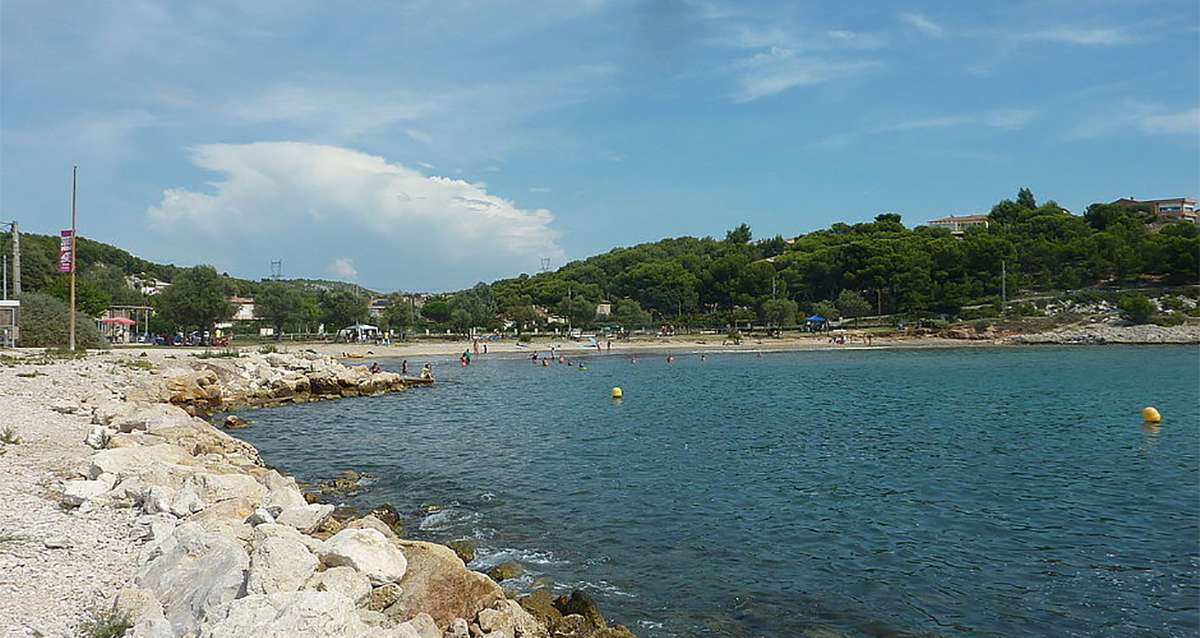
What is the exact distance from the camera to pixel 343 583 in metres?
6.82

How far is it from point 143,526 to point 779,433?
58.5 ft

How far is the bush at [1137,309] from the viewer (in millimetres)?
80875

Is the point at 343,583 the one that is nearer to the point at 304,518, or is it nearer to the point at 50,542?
the point at 304,518

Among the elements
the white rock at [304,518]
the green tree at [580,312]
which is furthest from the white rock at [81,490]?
the green tree at [580,312]

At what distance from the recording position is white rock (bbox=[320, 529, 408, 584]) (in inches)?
284

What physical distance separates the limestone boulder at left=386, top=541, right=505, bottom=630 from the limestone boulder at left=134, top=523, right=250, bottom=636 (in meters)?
1.31

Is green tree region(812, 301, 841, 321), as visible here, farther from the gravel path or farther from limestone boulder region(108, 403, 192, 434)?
the gravel path

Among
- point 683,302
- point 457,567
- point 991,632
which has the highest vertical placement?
point 683,302

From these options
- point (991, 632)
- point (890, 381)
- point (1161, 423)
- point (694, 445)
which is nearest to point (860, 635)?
point (991, 632)

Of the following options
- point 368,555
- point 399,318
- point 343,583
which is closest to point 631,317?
point 399,318

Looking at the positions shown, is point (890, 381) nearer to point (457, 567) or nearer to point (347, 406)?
point (347, 406)

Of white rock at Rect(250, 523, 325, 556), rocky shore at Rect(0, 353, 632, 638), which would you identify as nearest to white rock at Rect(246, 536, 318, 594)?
rocky shore at Rect(0, 353, 632, 638)

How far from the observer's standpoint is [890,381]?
41.6m

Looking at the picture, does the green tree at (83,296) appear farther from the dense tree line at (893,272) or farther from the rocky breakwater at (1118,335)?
the rocky breakwater at (1118,335)
